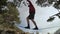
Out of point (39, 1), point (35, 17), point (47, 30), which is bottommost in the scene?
point (47, 30)

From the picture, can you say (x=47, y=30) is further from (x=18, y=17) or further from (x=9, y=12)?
(x=9, y=12)

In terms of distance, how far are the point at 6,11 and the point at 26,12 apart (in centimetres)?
22

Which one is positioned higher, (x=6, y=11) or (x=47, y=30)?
(x=6, y=11)

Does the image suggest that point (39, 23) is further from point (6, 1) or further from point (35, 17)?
point (6, 1)

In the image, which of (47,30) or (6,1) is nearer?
(47,30)

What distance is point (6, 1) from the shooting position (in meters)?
1.81

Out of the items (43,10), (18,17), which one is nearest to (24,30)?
(18,17)

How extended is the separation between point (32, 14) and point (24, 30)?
19 centimetres

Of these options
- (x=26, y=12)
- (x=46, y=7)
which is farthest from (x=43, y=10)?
(x=26, y=12)

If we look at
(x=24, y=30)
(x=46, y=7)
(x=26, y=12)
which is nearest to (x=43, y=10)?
A: (x=46, y=7)

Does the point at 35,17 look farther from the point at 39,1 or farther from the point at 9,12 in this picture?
the point at 9,12

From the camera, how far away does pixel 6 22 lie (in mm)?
1765

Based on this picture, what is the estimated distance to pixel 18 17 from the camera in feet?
5.79

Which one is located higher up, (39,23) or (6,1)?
(6,1)
